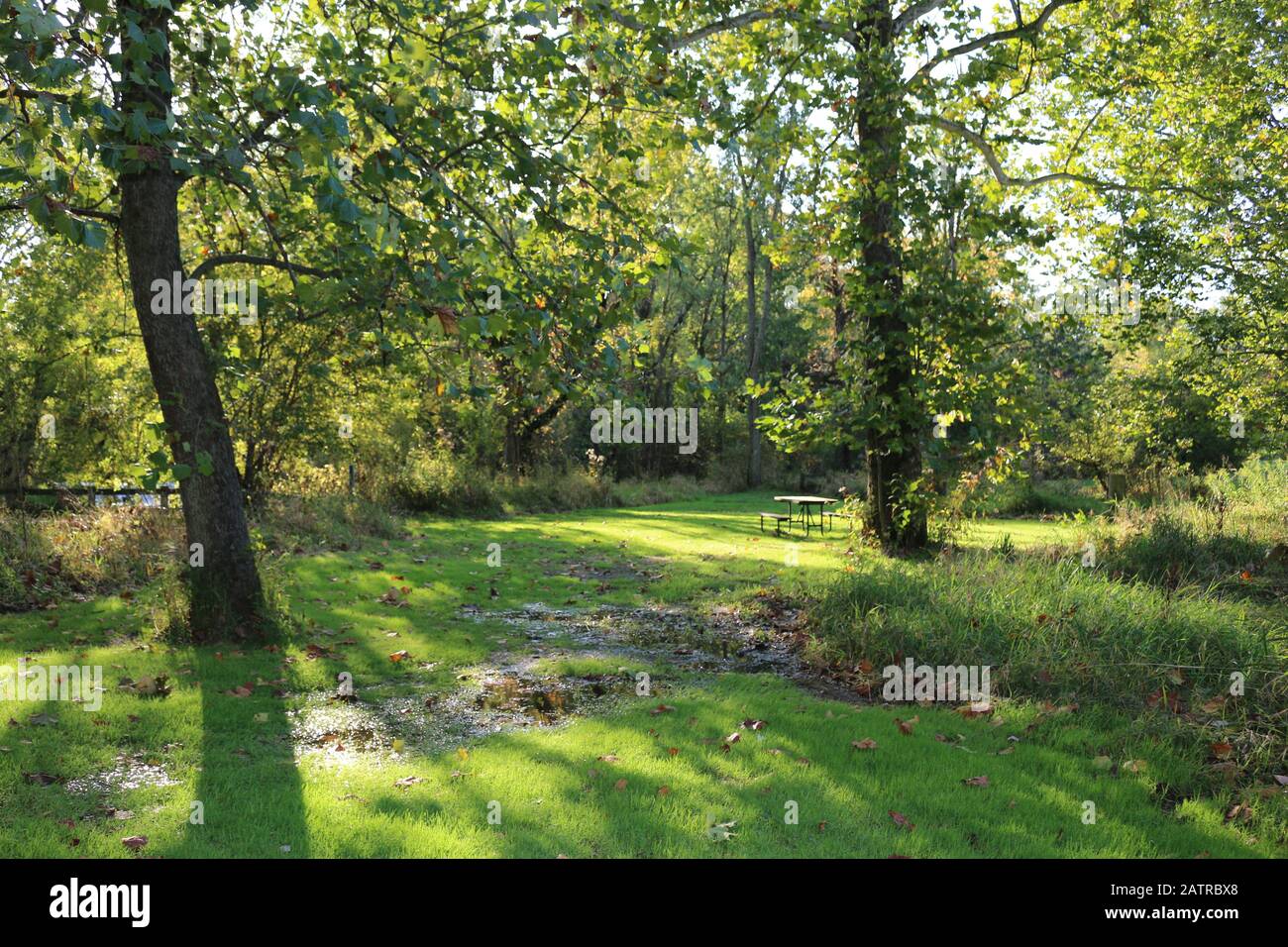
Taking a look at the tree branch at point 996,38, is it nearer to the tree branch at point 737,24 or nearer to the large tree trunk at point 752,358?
the tree branch at point 737,24

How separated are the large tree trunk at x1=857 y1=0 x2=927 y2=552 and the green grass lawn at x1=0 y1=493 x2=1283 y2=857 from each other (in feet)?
18.7

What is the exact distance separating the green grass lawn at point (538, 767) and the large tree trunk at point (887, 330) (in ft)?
18.7

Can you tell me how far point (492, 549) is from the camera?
1445 cm

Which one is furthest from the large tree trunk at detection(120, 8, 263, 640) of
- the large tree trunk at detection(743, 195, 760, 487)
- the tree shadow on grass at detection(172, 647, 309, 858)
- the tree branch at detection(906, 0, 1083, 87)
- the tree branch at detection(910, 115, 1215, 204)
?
the large tree trunk at detection(743, 195, 760, 487)

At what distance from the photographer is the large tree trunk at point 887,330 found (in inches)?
416

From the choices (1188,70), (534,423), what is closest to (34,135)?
(1188,70)

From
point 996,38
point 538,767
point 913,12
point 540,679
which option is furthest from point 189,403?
point 996,38

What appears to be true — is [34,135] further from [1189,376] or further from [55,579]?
[1189,376]

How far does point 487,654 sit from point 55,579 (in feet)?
20.5

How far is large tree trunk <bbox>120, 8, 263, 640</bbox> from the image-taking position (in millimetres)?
7727

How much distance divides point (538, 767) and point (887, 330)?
9.33 metres

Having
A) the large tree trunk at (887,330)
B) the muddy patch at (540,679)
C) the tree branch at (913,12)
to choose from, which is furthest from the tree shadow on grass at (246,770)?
the tree branch at (913,12)

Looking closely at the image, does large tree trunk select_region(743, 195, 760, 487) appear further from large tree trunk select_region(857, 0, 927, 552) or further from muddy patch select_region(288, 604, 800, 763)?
muddy patch select_region(288, 604, 800, 763)

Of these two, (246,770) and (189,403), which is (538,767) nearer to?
(246,770)
